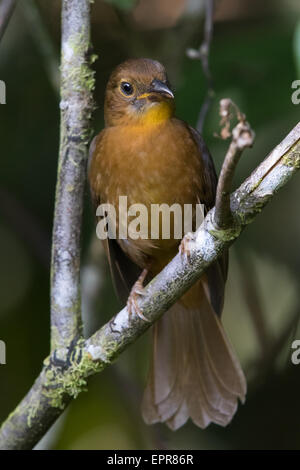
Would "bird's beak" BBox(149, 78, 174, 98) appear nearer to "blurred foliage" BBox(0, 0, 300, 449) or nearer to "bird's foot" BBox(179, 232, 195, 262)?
"blurred foliage" BBox(0, 0, 300, 449)

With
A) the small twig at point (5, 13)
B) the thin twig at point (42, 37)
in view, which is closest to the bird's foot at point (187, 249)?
the small twig at point (5, 13)

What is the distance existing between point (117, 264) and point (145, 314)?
1055 millimetres

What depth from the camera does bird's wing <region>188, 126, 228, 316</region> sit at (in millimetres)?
3668

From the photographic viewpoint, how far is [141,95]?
3.70 m

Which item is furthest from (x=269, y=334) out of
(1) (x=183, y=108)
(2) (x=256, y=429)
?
(1) (x=183, y=108)

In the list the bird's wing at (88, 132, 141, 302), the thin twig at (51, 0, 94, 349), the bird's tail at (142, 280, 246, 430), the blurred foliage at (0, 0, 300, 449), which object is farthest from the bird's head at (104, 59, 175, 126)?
the bird's tail at (142, 280, 246, 430)

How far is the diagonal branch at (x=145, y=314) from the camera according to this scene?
2504mm

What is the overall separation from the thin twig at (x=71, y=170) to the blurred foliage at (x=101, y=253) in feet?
2.82

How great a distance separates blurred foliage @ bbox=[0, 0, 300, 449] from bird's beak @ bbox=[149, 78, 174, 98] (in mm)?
655

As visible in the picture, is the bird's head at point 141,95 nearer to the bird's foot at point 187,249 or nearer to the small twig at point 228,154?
the bird's foot at point 187,249

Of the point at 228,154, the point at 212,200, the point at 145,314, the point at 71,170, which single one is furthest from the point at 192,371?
the point at 228,154

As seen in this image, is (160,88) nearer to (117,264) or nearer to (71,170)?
(71,170)

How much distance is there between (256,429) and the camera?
4559 millimetres

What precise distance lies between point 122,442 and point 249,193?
99.5 inches
